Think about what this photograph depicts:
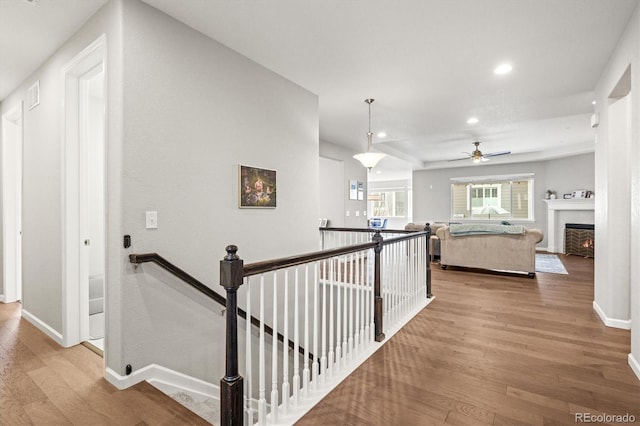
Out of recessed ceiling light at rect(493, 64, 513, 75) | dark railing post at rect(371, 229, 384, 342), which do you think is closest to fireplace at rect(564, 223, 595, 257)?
recessed ceiling light at rect(493, 64, 513, 75)

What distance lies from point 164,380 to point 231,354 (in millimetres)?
1165

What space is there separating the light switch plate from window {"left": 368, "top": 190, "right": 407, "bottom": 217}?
40.6 ft

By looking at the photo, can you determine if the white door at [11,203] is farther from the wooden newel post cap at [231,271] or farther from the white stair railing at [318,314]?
the wooden newel post cap at [231,271]

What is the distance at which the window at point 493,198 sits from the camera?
9.35 metres

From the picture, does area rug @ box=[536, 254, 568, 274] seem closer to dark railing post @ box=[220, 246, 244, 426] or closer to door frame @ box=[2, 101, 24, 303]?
dark railing post @ box=[220, 246, 244, 426]

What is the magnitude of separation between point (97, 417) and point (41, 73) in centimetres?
332

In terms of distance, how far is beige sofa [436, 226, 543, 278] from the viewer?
5.52 m

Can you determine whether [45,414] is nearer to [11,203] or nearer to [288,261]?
[288,261]

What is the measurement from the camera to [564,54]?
122 inches

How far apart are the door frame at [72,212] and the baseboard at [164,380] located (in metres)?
0.85

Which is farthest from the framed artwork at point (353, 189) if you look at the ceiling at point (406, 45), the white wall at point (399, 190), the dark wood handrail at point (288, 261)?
the white wall at point (399, 190)

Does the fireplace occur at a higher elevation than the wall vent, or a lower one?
lower

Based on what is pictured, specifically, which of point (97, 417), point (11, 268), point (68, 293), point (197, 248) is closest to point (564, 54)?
point (197, 248)

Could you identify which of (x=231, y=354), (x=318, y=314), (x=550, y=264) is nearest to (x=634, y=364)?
(x=318, y=314)
